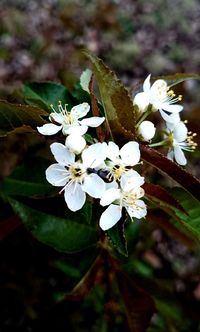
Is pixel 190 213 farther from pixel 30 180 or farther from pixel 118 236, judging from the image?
pixel 30 180

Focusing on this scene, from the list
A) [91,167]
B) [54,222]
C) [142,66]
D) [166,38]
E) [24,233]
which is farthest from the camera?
[166,38]

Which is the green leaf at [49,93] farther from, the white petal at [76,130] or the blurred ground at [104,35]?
the blurred ground at [104,35]

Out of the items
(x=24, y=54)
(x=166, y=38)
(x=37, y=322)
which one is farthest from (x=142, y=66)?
(x=37, y=322)

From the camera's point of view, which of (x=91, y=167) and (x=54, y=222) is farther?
(x=54, y=222)

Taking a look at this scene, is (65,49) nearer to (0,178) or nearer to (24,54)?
(24,54)

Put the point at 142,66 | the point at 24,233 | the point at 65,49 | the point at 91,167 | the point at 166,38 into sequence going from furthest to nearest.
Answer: the point at 166,38 → the point at 142,66 → the point at 65,49 → the point at 24,233 → the point at 91,167

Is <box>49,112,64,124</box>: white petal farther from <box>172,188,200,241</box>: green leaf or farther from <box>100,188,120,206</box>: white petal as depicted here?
<box>172,188,200,241</box>: green leaf

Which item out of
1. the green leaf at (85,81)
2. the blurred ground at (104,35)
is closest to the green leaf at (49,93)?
the green leaf at (85,81)
